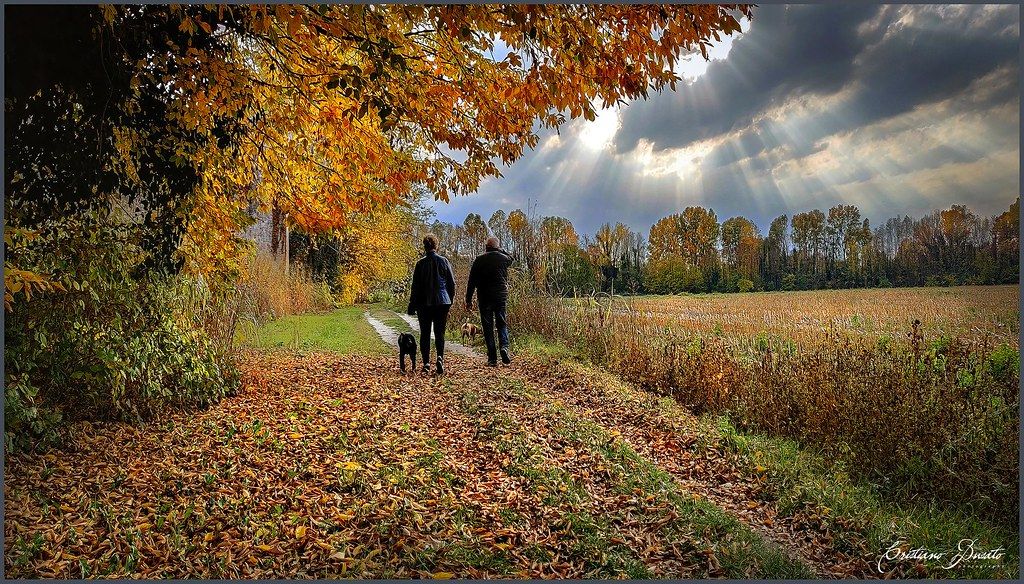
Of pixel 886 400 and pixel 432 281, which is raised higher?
pixel 432 281

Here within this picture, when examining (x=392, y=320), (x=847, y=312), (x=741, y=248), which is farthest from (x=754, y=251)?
(x=392, y=320)

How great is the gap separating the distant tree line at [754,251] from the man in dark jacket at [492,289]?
222 centimetres

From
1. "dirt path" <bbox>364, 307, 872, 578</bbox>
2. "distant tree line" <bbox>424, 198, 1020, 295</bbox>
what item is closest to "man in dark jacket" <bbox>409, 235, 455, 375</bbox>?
"dirt path" <bbox>364, 307, 872, 578</bbox>

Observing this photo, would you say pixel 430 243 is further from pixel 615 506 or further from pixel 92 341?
pixel 615 506

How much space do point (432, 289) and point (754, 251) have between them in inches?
204

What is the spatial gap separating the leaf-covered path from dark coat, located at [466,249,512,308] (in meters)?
2.93

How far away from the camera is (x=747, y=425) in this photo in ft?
17.0

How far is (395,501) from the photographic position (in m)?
3.25

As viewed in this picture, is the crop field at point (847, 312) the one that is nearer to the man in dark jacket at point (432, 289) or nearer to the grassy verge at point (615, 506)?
the grassy verge at point (615, 506)

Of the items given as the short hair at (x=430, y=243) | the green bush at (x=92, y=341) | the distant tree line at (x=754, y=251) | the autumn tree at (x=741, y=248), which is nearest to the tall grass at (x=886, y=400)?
the distant tree line at (x=754, y=251)

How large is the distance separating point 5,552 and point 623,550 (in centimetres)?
342

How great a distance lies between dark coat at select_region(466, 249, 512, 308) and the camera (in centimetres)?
790

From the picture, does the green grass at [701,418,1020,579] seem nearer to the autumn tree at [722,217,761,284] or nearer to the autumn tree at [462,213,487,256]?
the autumn tree at [722,217,761,284]

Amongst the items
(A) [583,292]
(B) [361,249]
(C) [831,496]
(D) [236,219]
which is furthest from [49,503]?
(B) [361,249]
